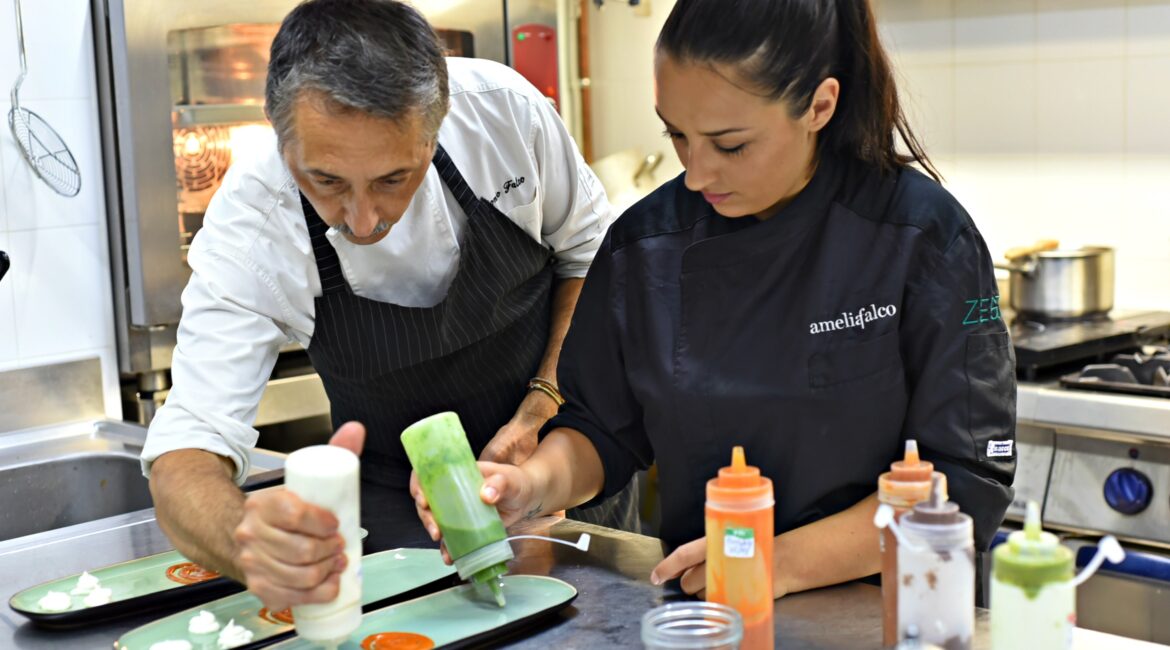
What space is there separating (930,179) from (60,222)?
1763 mm

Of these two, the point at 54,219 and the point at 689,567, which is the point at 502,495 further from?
the point at 54,219

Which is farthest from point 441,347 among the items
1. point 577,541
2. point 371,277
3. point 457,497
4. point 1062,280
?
point 1062,280

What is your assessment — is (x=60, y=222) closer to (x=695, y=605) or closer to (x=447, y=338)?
(x=447, y=338)

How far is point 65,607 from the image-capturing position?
60.4 inches

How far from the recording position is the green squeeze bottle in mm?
1412

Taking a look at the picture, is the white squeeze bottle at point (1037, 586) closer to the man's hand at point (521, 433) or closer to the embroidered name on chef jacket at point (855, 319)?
the embroidered name on chef jacket at point (855, 319)

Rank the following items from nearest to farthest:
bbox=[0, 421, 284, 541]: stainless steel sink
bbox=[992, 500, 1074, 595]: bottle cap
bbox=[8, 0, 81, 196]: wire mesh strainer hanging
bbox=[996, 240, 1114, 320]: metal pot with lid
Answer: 1. bbox=[992, 500, 1074, 595]: bottle cap
2. bbox=[0, 421, 284, 541]: stainless steel sink
3. bbox=[8, 0, 81, 196]: wire mesh strainer hanging
4. bbox=[996, 240, 1114, 320]: metal pot with lid

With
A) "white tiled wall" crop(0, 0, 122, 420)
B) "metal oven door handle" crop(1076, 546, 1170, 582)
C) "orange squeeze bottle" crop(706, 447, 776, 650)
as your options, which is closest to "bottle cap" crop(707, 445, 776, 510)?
"orange squeeze bottle" crop(706, 447, 776, 650)

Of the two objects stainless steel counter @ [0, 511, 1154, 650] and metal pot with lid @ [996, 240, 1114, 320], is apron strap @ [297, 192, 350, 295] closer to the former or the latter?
stainless steel counter @ [0, 511, 1154, 650]

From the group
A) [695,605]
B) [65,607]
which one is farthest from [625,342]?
[65,607]

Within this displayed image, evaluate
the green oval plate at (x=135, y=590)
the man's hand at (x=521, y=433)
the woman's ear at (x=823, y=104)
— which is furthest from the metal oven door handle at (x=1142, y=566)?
the green oval plate at (x=135, y=590)

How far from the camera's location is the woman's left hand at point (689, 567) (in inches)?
56.9

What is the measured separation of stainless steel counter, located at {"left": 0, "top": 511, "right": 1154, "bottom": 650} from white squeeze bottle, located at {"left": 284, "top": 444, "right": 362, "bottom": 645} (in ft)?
0.76

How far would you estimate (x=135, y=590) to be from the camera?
1.59m
